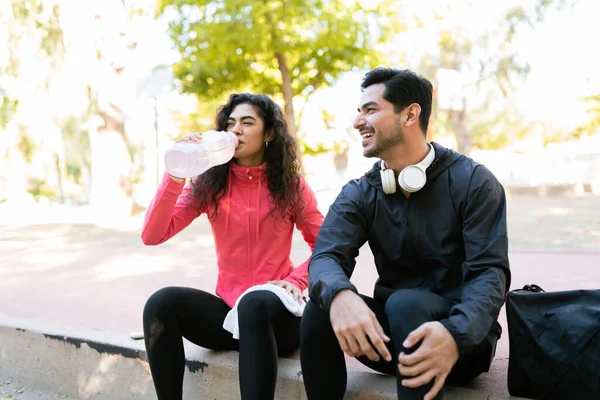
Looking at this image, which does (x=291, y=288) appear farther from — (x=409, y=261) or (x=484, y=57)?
(x=484, y=57)

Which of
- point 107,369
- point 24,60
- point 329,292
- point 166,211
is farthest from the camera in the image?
point 24,60

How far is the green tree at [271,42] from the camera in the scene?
38.7 feet

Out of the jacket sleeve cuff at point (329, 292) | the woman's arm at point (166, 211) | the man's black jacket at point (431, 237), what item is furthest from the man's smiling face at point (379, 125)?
the woman's arm at point (166, 211)

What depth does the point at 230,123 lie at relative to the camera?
2.92m

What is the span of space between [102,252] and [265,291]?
20.4 feet

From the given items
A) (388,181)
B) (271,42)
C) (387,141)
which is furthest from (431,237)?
(271,42)

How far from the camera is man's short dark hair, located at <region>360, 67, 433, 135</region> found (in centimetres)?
226

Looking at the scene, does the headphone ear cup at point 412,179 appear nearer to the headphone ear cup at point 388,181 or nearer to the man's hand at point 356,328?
the headphone ear cup at point 388,181

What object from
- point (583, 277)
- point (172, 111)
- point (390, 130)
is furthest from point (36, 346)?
point (172, 111)

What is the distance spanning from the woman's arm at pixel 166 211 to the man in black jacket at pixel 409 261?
77 centimetres

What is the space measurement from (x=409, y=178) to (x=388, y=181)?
93mm

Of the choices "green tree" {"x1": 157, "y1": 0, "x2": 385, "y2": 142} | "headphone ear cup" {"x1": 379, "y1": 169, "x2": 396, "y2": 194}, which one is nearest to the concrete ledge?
"headphone ear cup" {"x1": 379, "y1": 169, "x2": 396, "y2": 194}

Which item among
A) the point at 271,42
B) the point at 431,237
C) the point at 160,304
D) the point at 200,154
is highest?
the point at 271,42

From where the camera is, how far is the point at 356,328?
1854 millimetres
